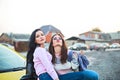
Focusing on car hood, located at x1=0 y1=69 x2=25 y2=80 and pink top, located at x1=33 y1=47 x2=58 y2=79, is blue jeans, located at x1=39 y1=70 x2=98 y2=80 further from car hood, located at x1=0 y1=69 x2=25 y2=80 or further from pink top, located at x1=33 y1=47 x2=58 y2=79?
car hood, located at x1=0 y1=69 x2=25 y2=80

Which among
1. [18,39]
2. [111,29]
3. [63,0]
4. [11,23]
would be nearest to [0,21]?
[11,23]

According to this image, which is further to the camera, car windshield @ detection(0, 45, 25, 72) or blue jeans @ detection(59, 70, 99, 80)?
car windshield @ detection(0, 45, 25, 72)

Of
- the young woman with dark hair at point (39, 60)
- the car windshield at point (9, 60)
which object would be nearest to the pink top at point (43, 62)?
the young woman with dark hair at point (39, 60)

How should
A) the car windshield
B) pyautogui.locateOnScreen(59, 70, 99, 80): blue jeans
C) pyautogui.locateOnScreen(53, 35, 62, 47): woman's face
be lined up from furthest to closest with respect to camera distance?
the car windshield → pyautogui.locateOnScreen(53, 35, 62, 47): woman's face → pyautogui.locateOnScreen(59, 70, 99, 80): blue jeans

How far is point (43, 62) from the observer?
6.22ft

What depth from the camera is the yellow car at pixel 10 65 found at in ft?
6.88

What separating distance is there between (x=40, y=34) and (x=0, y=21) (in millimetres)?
1396

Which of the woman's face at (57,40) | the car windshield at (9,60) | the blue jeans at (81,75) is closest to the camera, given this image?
the blue jeans at (81,75)

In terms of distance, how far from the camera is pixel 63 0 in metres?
3.47

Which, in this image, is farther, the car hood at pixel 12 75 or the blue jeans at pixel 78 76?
the car hood at pixel 12 75

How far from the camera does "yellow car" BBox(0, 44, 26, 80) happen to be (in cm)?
210

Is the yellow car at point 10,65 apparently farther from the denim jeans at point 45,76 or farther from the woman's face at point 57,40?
the woman's face at point 57,40

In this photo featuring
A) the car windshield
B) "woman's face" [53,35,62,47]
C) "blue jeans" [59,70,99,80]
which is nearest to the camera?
"blue jeans" [59,70,99,80]

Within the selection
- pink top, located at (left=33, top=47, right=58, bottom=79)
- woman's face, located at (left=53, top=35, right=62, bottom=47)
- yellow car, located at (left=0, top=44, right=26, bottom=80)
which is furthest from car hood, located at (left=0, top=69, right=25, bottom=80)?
woman's face, located at (left=53, top=35, right=62, bottom=47)
